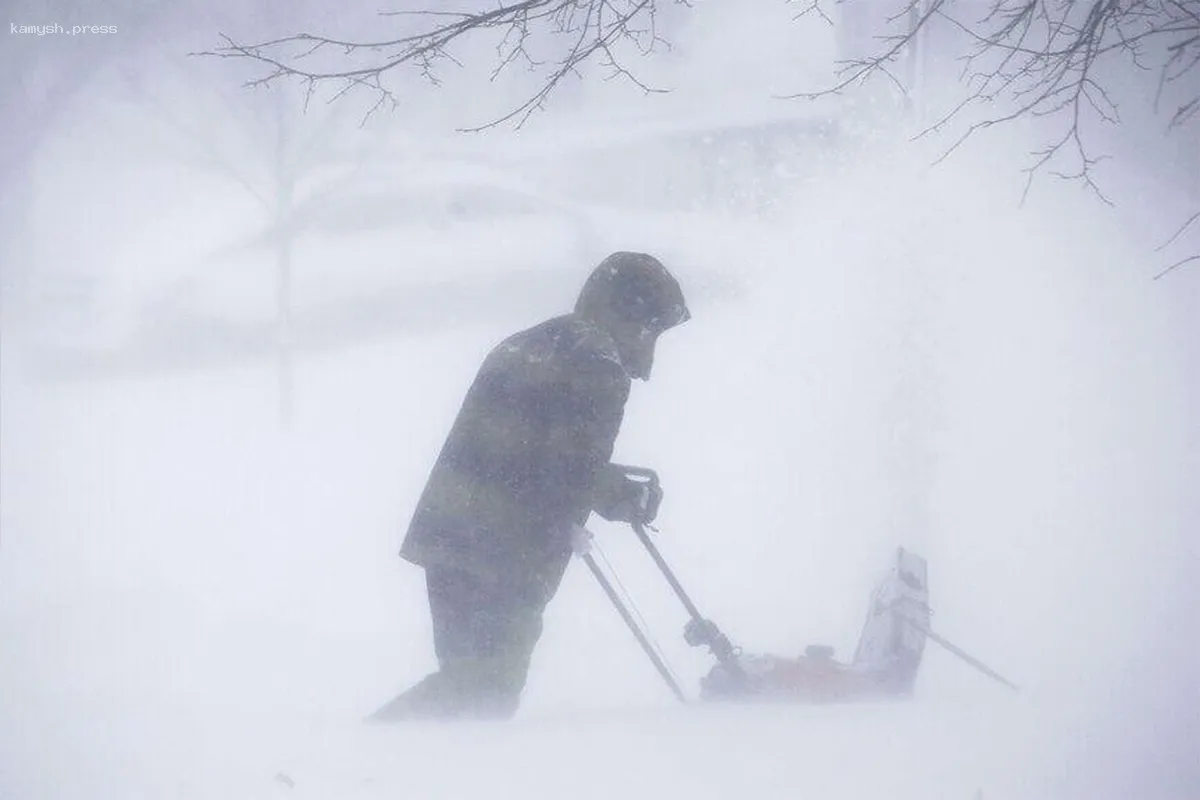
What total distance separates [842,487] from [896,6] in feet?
17.5

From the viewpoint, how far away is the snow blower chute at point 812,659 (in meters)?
2.65

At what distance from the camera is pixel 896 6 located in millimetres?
8812

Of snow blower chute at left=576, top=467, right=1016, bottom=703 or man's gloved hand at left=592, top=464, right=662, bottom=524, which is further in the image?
snow blower chute at left=576, top=467, right=1016, bottom=703

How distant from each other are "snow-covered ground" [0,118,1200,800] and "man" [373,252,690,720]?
0.29 m

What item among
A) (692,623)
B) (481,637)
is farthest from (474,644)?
(692,623)

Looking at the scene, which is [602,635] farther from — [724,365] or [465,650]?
[724,365]

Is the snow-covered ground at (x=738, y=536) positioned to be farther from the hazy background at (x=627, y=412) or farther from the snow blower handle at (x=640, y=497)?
the snow blower handle at (x=640, y=497)

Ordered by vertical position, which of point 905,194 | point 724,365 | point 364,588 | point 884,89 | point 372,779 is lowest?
point 364,588

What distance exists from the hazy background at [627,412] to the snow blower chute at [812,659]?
0.33 metres

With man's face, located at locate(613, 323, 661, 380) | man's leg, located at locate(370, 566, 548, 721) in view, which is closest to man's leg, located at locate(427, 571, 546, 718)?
man's leg, located at locate(370, 566, 548, 721)

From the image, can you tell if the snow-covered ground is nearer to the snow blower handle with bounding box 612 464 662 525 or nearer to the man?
the man

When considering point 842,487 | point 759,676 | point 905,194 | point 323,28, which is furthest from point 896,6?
point 759,676

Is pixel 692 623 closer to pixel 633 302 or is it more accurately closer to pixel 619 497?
pixel 619 497

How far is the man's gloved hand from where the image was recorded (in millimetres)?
2445
